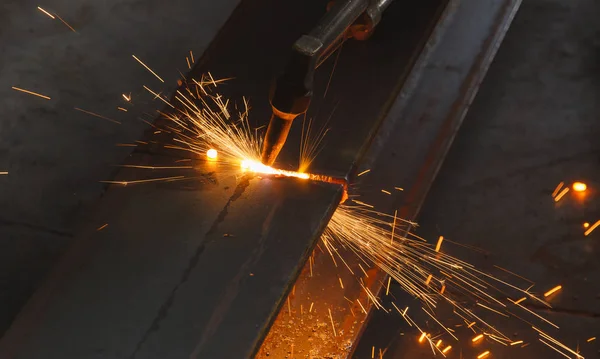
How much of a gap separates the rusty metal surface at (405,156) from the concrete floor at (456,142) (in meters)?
0.22

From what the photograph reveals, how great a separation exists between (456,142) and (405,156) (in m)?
0.39

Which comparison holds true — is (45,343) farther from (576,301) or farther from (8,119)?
(576,301)

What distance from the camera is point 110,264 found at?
166 centimetres

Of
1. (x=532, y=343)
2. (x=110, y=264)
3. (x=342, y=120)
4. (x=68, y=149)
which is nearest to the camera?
(x=110, y=264)

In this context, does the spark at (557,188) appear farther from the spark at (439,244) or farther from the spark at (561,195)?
the spark at (439,244)

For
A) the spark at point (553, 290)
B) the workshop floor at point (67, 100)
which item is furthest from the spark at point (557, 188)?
the workshop floor at point (67, 100)

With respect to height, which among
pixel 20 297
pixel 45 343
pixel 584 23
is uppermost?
pixel 584 23

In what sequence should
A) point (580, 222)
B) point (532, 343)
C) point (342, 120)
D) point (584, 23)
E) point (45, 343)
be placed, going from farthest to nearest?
point (584, 23) → point (580, 222) → point (532, 343) → point (342, 120) → point (45, 343)

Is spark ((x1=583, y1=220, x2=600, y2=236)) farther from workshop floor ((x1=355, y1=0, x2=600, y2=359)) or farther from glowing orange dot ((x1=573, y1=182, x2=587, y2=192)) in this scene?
glowing orange dot ((x1=573, y1=182, x2=587, y2=192))

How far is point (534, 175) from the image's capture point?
260 cm

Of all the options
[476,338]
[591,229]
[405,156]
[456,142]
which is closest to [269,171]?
[405,156]

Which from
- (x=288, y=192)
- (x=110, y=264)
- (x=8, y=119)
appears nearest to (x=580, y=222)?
(x=288, y=192)

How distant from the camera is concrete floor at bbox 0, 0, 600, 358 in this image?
2.41 meters

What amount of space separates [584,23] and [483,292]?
1680 millimetres
